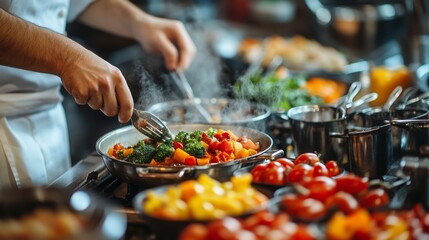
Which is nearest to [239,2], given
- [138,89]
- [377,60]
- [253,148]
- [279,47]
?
[279,47]

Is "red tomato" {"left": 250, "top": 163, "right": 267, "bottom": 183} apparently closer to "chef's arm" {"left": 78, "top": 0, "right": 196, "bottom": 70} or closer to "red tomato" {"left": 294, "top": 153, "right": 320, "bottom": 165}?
"red tomato" {"left": 294, "top": 153, "right": 320, "bottom": 165}

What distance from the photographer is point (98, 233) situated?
144 centimetres

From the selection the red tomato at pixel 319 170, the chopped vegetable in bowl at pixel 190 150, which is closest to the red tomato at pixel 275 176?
the red tomato at pixel 319 170

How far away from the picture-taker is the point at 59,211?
1576 millimetres

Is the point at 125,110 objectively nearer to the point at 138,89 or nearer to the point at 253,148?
the point at 253,148

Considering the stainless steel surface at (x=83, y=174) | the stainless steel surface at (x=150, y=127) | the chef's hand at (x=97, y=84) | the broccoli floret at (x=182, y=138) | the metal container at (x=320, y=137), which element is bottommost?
the stainless steel surface at (x=83, y=174)

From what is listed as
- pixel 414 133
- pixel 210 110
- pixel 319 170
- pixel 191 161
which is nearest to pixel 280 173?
pixel 319 170

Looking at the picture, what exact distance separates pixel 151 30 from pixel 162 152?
111 centimetres

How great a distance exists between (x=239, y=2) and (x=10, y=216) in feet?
16.8

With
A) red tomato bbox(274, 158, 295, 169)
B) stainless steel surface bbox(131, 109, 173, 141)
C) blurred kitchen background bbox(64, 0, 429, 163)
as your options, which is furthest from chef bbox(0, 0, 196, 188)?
red tomato bbox(274, 158, 295, 169)

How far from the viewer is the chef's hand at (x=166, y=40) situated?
3154mm

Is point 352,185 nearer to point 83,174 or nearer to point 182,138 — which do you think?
point 182,138

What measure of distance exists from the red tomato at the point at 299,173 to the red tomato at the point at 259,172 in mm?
83

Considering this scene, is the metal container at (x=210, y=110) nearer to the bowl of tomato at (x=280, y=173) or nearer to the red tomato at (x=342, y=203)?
the bowl of tomato at (x=280, y=173)
